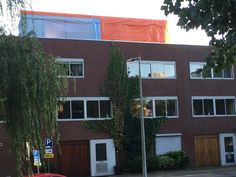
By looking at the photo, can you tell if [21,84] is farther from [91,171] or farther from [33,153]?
[91,171]

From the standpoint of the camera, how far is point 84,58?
35625 mm

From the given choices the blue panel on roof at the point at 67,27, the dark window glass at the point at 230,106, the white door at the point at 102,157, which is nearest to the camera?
the white door at the point at 102,157

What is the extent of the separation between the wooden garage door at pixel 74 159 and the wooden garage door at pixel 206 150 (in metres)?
8.71

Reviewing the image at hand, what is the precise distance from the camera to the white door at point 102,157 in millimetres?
34750

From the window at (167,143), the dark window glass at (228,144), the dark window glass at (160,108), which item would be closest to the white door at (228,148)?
the dark window glass at (228,144)

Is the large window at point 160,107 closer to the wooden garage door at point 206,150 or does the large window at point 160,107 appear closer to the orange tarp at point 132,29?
the wooden garage door at point 206,150

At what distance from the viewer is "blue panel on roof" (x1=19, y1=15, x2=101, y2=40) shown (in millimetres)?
39062

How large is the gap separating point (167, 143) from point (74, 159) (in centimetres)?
721

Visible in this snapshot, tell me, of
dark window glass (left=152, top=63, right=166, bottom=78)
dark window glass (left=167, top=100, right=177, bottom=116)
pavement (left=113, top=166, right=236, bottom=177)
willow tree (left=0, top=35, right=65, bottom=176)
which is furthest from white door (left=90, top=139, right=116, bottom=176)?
willow tree (left=0, top=35, right=65, bottom=176)

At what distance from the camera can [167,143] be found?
124ft

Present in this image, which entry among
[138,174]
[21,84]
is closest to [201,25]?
[21,84]

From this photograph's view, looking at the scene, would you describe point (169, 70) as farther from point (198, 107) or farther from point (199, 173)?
point (199, 173)

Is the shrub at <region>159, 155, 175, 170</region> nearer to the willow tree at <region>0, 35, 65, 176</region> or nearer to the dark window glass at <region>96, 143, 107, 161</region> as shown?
the dark window glass at <region>96, 143, 107, 161</region>

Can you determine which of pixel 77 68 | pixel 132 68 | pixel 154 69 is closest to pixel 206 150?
pixel 154 69
